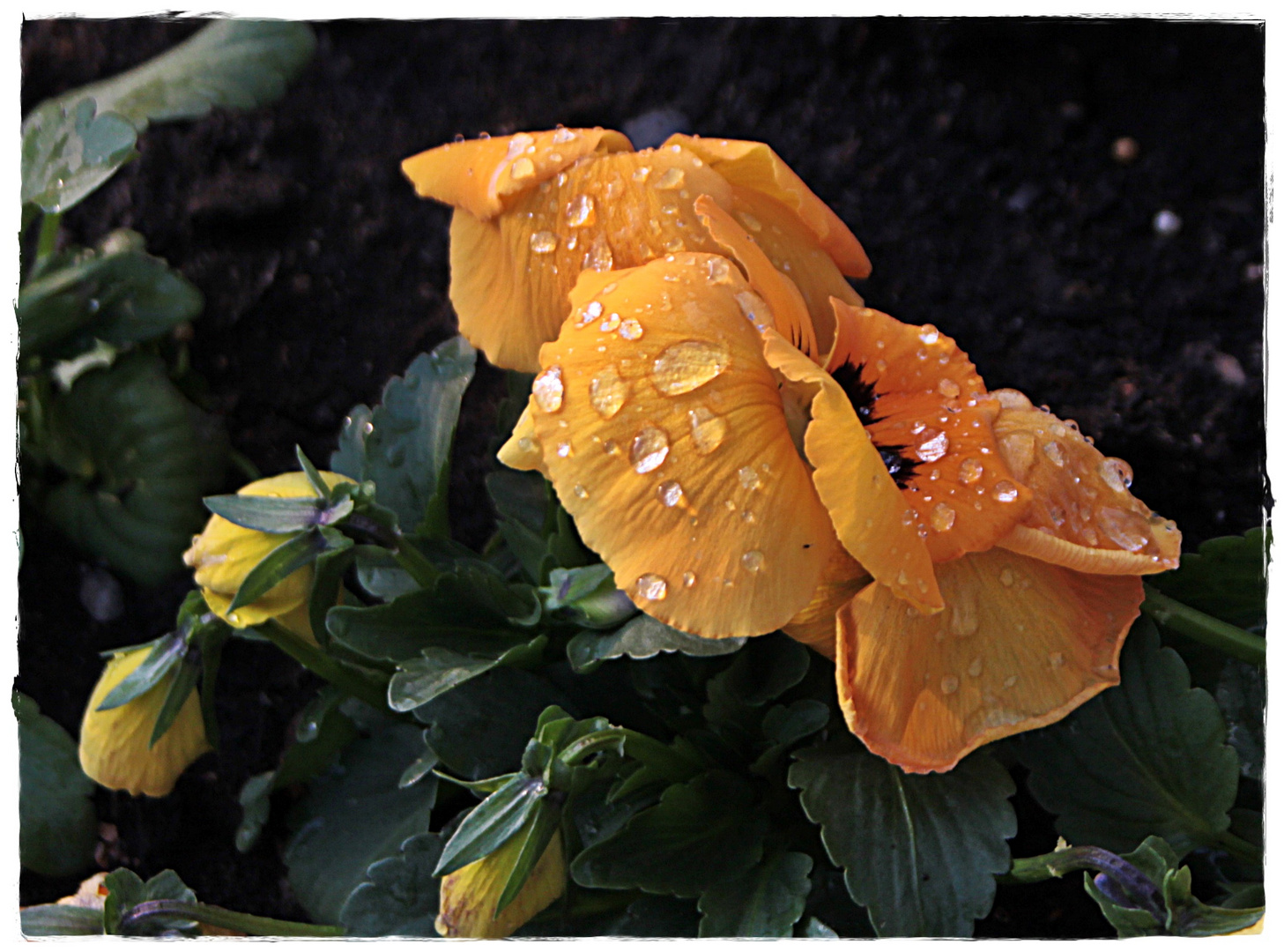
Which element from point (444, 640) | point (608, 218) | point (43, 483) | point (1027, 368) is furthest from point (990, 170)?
point (43, 483)

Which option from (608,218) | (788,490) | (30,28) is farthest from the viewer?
(30,28)

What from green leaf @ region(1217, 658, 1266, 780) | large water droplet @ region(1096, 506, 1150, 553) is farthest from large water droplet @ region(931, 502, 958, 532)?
green leaf @ region(1217, 658, 1266, 780)

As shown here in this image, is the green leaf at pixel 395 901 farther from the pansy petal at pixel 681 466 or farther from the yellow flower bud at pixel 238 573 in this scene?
the pansy petal at pixel 681 466

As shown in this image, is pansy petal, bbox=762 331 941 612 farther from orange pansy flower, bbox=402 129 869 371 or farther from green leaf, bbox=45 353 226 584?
green leaf, bbox=45 353 226 584

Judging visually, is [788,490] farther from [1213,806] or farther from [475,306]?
[1213,806]

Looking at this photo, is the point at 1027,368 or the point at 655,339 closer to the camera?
the point at 655,339

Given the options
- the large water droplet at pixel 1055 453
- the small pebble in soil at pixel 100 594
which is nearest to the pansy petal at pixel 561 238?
the large water droplet at pixel 1055 453
